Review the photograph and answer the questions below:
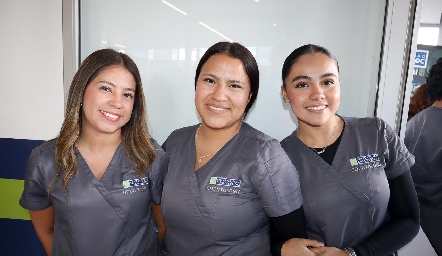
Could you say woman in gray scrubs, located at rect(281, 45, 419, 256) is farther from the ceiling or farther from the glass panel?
the ceiling

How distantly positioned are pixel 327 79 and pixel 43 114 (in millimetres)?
1571

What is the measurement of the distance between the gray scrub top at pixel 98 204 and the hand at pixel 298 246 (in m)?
0.54

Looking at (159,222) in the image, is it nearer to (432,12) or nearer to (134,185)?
(134,185)

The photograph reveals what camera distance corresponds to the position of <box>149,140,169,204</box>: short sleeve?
1.30 metres

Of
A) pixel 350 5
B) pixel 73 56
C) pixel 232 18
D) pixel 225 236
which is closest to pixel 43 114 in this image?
pixel 73 56

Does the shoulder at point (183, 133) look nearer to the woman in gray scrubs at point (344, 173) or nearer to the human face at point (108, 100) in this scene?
the human face at point (108, 100)

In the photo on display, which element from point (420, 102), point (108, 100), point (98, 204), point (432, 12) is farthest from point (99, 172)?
point (432, 12)

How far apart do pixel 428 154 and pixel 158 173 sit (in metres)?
1.69

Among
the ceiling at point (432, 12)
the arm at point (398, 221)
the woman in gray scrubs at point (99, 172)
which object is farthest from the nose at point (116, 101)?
the ceiling at point (432, 12)

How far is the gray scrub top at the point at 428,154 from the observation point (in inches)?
77.5

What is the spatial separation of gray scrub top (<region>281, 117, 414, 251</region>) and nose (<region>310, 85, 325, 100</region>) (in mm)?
199

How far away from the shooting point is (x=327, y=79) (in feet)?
3.92

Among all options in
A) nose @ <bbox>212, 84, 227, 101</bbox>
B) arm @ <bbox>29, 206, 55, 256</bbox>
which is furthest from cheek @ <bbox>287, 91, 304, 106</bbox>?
arm @ <bbox>29, 206, 55, 256</bbox>

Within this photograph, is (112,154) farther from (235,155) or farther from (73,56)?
(73,56)
